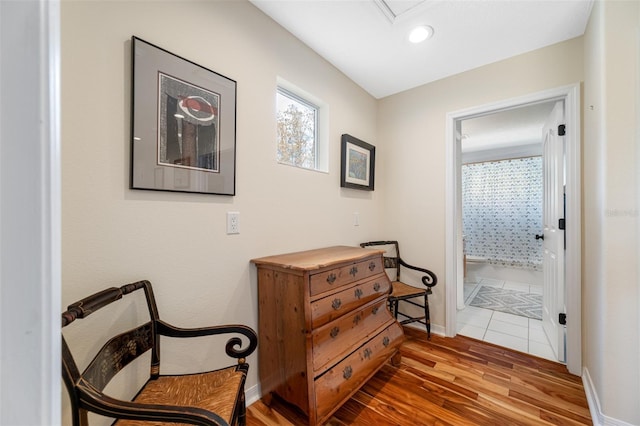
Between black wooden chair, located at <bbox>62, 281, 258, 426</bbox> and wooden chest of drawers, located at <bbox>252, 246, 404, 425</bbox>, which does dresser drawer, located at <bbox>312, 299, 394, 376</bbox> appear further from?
black wooden chair, located at <bbox>62, 281, 258, 426</bbox>

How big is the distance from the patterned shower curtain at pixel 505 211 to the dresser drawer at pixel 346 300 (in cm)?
392

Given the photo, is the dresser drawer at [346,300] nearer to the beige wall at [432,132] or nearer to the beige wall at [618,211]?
the beige wall at [432,132]

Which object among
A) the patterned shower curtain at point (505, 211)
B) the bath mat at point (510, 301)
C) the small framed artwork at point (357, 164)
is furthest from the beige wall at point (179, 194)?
the patterned shower curtain at point (505, 211)

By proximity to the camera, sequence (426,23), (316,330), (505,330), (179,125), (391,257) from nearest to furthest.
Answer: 1. (179,125)
2. (316,330)
3. (426,23)
4. (505,330)
5. (391,257)

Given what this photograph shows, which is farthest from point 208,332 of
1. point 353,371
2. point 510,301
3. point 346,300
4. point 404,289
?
point 510,301

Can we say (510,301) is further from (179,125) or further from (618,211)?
(179,125)

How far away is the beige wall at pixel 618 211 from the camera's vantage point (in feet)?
4.21

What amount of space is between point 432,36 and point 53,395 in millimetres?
2506

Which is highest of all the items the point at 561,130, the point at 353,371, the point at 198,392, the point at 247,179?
the point at 561,130

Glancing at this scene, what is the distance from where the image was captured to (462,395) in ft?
5.44

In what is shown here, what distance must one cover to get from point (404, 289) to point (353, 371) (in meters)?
1.13

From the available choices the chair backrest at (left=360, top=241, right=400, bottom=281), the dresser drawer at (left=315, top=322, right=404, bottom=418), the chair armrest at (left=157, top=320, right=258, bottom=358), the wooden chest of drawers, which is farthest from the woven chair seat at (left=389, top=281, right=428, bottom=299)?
the chair armrest at (left=157, top=320, right=258, bottom=358)

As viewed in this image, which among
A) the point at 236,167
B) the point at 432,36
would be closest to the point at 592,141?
the point at 432,36

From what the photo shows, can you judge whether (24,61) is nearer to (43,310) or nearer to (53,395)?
(43,310)
